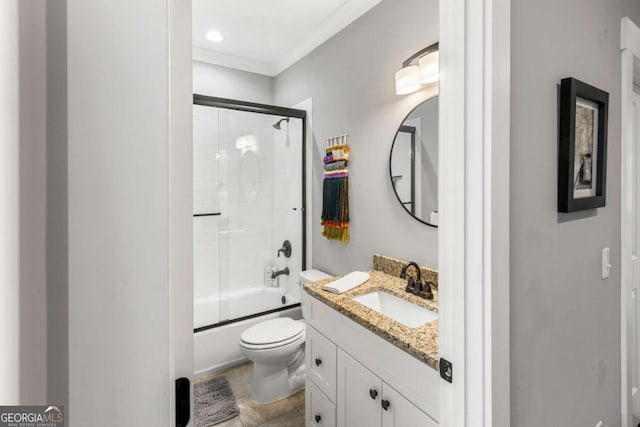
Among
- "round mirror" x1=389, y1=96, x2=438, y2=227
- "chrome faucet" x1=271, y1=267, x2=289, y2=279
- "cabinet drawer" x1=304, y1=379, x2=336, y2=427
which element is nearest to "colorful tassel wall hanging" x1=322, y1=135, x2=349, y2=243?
"round mirror" x1=389, y1=96, x2=438, y2=227

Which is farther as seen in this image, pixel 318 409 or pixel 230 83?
pixel 230 83

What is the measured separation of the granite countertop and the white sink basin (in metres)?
0.03

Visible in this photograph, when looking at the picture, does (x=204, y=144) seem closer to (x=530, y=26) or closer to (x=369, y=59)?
(x=369, y=59)

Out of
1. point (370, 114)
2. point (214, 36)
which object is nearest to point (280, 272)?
point (370, 114)

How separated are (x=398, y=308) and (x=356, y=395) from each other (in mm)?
460

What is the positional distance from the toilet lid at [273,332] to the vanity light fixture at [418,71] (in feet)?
5.39

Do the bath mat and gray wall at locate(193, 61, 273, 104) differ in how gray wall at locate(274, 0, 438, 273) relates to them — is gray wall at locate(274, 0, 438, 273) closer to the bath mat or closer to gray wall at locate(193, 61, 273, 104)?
gray wall at locate(193, 61, 273, 104)

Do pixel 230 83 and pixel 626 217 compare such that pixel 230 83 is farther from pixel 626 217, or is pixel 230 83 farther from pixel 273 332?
pixel 626 217

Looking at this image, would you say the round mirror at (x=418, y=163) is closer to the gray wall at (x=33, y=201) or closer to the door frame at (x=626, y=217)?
the door frame at (x=626, y=217)

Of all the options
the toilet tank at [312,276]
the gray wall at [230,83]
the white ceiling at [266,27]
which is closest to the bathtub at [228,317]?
the toilet tank at [312,276]

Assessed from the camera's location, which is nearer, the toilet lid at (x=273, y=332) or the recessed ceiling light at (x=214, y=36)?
the toilet lid at (x=273, y=332)

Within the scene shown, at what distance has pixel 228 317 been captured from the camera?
2596mm

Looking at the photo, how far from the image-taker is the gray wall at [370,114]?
176 cm

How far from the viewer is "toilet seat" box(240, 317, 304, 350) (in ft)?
6.39
